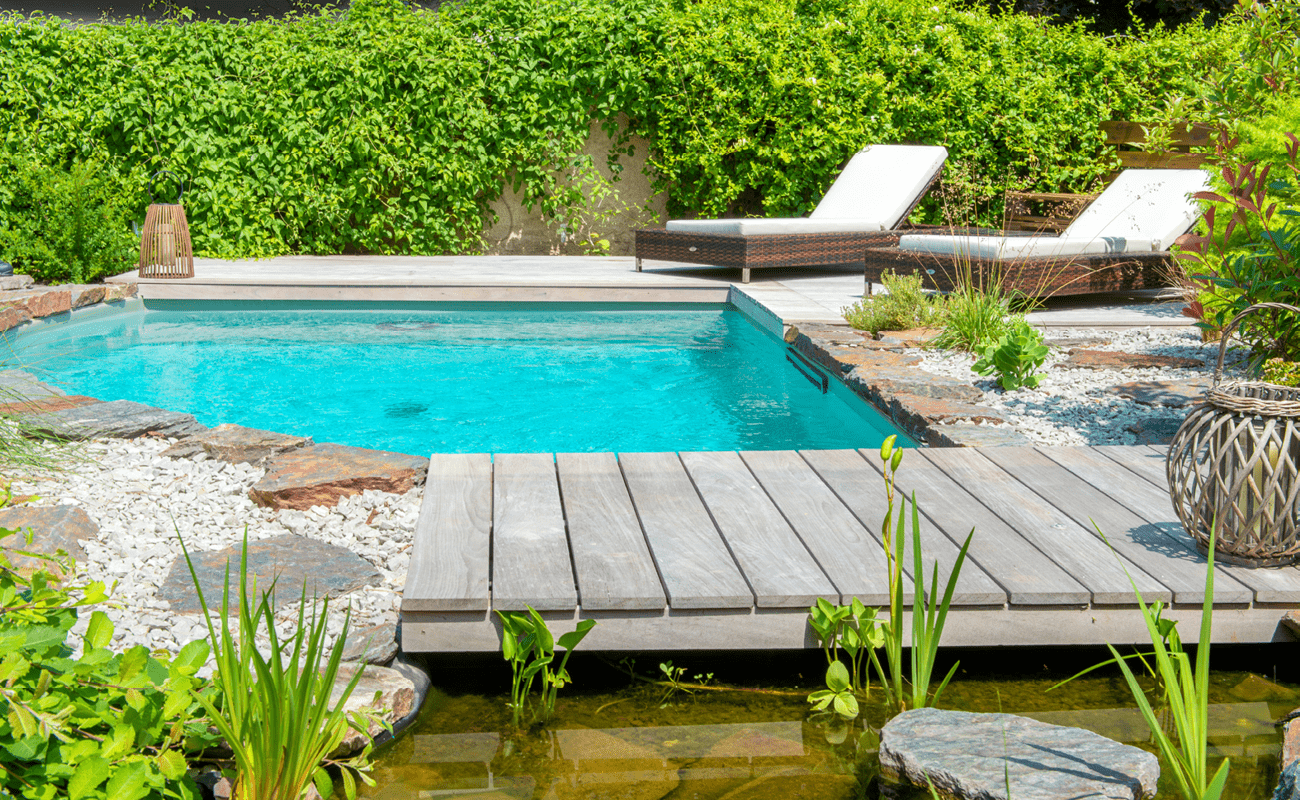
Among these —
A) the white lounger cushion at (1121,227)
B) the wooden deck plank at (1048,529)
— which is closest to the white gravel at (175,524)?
the wooden deck plank at (1048,529)

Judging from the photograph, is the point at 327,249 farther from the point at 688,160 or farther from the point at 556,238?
the point at 688,160

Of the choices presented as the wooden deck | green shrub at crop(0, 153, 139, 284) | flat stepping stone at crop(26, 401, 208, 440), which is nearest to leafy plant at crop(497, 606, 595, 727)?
the wooden deck

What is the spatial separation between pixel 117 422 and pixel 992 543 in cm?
322

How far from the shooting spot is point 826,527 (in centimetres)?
263

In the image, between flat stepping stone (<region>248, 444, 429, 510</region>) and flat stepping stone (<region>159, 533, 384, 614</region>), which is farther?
flat stepping stone (<region>248, 444, 429, 510</region>)

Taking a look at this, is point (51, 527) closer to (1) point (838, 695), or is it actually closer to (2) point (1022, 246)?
(1) point (838, 695)

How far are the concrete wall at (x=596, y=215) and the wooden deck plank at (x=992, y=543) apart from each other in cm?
762

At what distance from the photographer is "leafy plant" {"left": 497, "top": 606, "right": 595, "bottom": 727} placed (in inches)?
84.0

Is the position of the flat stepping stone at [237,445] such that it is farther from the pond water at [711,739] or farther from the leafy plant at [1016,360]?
the leafy plant at [1016,360]

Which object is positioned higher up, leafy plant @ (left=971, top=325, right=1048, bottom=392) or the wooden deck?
leafy plant @ (left=971, top=325, right=1048, bottom=392)

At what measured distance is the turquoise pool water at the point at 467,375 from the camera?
195 inches

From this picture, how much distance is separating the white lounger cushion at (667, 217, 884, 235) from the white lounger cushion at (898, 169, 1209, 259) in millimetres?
1310

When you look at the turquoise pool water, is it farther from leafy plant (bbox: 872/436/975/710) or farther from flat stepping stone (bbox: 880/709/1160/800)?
flat stepping stone (bbox: 880/709/1160/800)

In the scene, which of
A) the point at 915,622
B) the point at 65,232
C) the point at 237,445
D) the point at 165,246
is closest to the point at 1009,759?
the point at 915,622
